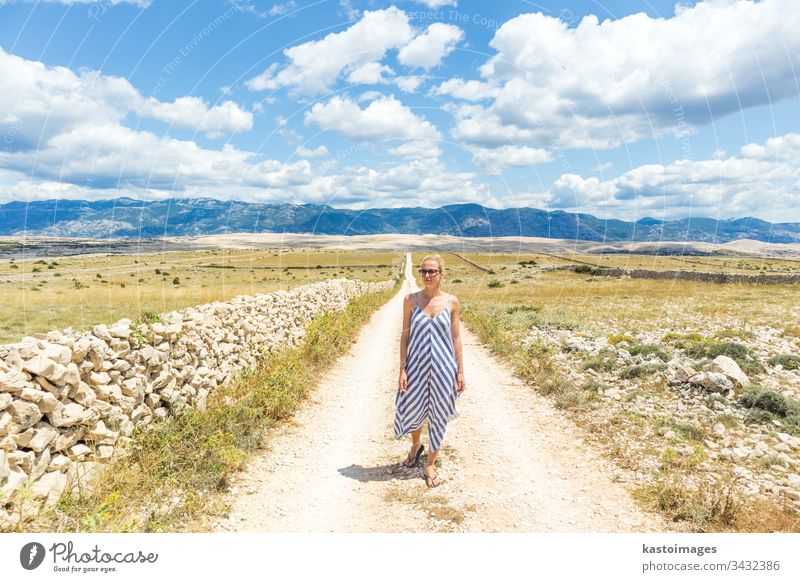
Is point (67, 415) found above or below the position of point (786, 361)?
below

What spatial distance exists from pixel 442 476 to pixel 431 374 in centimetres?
163

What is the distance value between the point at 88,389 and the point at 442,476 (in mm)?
5202

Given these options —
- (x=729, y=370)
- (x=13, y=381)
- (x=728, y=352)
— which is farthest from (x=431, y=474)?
(x=728, y=352)

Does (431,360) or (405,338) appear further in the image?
(405,338)

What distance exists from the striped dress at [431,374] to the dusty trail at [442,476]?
36.1 inches

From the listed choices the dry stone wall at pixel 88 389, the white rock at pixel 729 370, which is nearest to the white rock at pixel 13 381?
the dry stone wall at pixel 88 389

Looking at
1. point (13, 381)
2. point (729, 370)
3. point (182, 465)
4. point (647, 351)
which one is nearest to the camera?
point (13, 381)

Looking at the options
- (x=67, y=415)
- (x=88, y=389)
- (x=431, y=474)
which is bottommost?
(x=431, y=474)

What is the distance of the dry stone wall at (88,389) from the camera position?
208 inches

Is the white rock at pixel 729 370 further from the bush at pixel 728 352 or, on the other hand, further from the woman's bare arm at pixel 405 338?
the woman's bare arm at pixel 405 338

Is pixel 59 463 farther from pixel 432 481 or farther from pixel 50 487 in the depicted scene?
pixel 432 481

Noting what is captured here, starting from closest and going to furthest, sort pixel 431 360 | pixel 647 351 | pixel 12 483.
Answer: pixel 12 483
pixel 431 360
pixel 647 351

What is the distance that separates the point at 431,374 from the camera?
22.6 feet

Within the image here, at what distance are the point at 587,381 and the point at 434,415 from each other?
6362 millimetres
